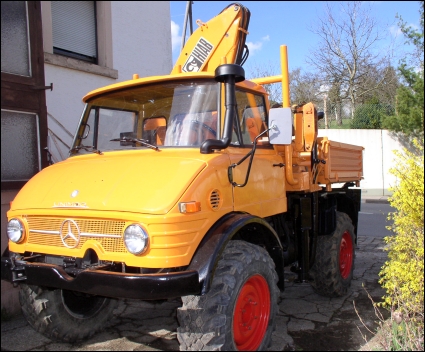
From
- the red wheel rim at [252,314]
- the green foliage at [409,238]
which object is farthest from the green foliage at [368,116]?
the red wheel rim at [252,314]

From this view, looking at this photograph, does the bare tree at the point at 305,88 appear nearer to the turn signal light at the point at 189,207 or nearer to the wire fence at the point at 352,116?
the wire fence at the point at 352,116

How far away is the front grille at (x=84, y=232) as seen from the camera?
9.43ft

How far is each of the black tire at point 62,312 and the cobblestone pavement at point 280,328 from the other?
0.46 ft

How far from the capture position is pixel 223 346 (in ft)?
9.30

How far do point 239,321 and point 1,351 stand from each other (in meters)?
2.33

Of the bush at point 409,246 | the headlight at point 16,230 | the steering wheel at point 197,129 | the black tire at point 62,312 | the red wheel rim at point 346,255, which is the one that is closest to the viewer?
the bush at point 409,246

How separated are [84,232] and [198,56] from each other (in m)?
2.88

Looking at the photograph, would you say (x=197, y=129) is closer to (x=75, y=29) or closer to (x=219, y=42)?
(x=219, y=42)

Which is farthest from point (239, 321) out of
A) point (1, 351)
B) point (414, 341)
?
point (1, 351)

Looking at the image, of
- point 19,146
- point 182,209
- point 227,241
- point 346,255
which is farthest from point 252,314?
point 19,146

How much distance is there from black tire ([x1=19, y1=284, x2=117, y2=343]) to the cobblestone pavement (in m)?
0.14

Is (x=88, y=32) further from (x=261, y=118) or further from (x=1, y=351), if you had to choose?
(x=1, y=351)

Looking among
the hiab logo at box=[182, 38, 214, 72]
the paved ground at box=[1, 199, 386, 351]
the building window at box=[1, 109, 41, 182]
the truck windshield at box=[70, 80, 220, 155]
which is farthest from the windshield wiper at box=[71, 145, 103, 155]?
the paved ground at box=[1, 199, 386, 351]

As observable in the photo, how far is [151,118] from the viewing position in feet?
13.0
